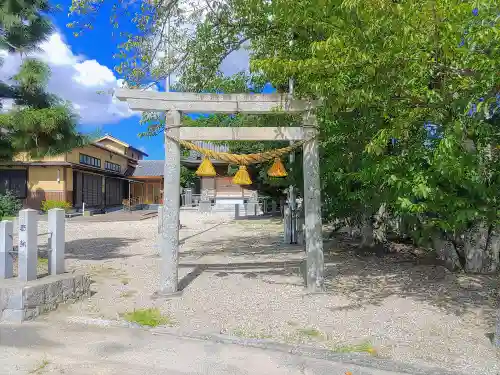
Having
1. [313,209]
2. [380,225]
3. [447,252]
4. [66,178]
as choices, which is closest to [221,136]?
[313,209]

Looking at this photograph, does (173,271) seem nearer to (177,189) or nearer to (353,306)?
(177,189)

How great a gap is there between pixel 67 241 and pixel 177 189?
8.60m

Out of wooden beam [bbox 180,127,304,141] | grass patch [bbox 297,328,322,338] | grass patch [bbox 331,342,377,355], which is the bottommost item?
grass patch [bbox 331,342,377,355]

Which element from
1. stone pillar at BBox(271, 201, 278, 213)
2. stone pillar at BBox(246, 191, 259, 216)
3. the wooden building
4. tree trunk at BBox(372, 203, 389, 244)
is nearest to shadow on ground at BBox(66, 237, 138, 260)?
tree trunk at BBox(372, 203, 389, 244)

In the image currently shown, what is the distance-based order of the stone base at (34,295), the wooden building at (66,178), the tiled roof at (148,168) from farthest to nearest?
the tiled roof at (148,168)
the wooden building at (66,178)
the stone base at (34,295)

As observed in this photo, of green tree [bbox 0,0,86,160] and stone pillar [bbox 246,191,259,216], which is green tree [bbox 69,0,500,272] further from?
stone pillar [bbox 246,191,259,216]

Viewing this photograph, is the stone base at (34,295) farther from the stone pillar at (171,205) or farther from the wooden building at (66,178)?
the wooden building at (66,178)

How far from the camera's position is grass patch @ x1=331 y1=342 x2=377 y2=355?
13.9ft

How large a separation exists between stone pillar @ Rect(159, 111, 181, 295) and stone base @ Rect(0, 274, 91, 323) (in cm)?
A: 130

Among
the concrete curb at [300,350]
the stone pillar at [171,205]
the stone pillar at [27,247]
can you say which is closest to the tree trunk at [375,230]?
the stone pillar at [171,205]

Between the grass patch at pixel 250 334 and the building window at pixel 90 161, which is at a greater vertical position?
the building window at pixel 90 161

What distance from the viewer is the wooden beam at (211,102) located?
6.09m

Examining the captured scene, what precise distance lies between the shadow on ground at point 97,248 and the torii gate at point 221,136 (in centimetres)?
460

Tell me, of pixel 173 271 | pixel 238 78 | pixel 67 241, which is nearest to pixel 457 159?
pixel 173 271
